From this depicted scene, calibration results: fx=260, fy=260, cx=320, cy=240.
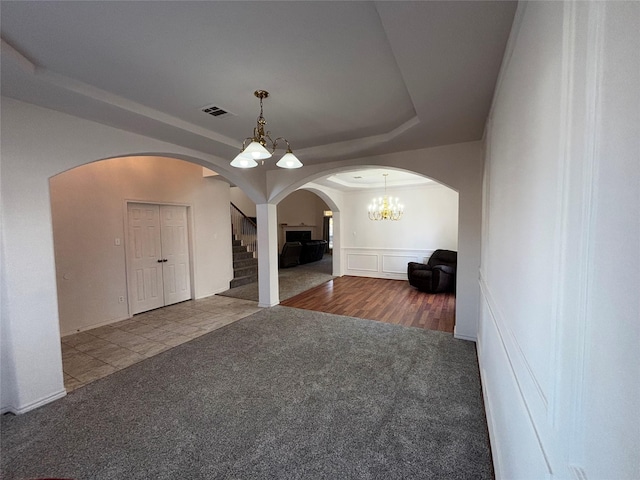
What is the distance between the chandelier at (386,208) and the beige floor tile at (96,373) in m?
5.74

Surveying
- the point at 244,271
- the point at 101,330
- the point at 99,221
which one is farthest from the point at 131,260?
the point at 244,271

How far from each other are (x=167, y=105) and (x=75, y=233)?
287 centimetres

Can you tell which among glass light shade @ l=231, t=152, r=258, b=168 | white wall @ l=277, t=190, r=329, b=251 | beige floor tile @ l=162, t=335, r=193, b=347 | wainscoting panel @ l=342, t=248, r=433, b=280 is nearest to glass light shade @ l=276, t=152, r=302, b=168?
glass light shade @ l=231, t=152, r=258, b=168

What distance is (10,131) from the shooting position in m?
2.20

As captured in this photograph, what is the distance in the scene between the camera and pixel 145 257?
16.3 feet

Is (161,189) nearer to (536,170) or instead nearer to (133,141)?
(133,141)

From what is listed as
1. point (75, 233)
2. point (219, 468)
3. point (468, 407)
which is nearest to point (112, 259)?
point (75, 233)

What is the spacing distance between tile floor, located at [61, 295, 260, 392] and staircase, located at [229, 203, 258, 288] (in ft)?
5.47

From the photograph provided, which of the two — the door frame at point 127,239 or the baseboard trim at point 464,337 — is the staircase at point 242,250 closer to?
→ the door frame at point 127,239

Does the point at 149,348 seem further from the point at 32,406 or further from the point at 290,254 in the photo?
the point at 290,254

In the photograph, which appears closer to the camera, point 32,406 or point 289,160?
point 32,406

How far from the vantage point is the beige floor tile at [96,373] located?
109 inches

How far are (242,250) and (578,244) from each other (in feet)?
26.0

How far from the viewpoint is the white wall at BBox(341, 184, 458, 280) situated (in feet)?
22.5
